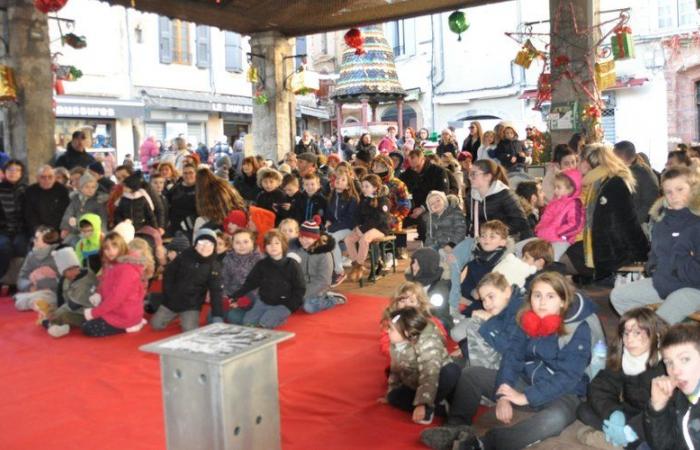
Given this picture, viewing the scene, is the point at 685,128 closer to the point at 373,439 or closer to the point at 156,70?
the point at 156,70

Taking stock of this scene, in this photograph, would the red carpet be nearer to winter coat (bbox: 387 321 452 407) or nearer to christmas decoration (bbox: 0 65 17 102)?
winter coat (bbox: 387 321 452 407)

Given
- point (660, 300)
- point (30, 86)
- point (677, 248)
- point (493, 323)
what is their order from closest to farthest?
point (493, 323)
point (677, 248)
point (660, 300)
point (30, 86)

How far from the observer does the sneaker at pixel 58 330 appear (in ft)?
21.0

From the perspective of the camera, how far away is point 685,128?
735 inches

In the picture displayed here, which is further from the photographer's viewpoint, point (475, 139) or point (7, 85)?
point (475, 139)

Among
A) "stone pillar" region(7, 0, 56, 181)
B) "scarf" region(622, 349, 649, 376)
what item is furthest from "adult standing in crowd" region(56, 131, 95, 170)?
"scarf" region(622, 349, 649, 376)

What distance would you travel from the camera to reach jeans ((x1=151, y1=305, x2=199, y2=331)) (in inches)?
253

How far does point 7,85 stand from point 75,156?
1486 mm

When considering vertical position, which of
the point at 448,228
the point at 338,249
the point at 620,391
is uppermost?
the point at 448,228

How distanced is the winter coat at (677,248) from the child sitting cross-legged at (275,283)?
3162 mm

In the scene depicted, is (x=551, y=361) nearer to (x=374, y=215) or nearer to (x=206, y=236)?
(x=206, y=236)

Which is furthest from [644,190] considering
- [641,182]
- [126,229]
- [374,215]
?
[126,229]

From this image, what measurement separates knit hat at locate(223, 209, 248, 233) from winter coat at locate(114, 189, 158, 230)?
108 centimetres

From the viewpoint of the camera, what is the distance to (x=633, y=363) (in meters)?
3.63
